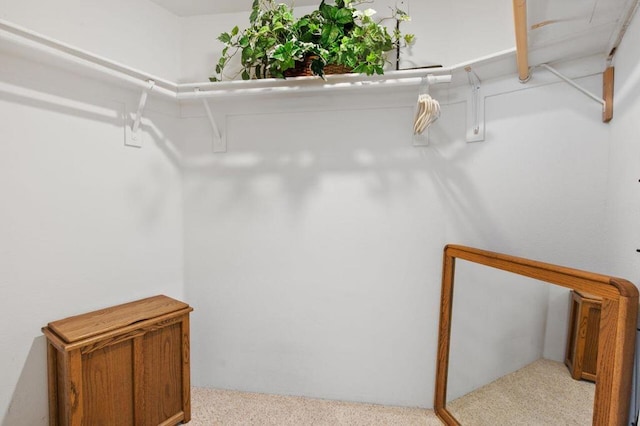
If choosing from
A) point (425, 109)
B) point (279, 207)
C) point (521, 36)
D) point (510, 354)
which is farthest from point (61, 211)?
point (510, 354)

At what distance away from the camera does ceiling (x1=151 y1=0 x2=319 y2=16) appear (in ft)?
5.71

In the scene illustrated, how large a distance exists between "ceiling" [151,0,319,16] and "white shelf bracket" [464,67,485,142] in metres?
1.04

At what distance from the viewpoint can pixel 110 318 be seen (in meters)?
1.41

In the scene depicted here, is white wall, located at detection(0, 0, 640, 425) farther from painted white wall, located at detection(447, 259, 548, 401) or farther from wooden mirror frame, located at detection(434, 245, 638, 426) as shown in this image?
wooden mirror frame, located at detection(434, 245, 638, 426)

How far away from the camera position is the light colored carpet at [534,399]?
100cm

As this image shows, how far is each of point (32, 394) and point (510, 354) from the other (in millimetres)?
2162

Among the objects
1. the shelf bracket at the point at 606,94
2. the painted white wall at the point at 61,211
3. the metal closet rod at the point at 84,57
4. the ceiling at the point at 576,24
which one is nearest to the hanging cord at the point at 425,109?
the ceiling at the point at 576,24

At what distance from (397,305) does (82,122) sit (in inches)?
76.2

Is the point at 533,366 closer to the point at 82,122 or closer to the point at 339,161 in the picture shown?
the point at 339,161

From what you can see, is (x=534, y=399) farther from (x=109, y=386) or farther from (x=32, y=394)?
(x=32, y=394)

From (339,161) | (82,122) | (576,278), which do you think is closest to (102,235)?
(82,122)

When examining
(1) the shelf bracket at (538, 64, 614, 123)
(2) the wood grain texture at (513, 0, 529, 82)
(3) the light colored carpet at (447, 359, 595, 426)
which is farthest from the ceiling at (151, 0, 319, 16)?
(3) the light colored carpet at (447, 359, 595, 426)

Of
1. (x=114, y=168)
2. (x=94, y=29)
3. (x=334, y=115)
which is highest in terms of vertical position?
(x=94, y=29)

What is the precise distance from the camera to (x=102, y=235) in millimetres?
1535
